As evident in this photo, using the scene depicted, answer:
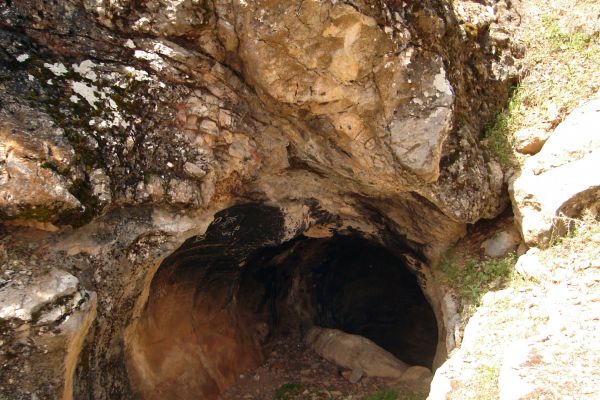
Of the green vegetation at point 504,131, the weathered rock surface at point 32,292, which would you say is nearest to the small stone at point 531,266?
the green vegetation at point 504,131

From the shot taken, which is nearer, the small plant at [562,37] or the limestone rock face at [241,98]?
the limestone rock face at [241,98]

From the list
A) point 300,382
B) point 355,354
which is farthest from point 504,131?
point 300,382

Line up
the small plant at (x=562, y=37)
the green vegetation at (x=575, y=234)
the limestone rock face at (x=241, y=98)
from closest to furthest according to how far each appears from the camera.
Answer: the limestone rock face at (x=241, y=98) < the green vegetation at (x=575, y=234) < the small plant at (x=562, y=37)

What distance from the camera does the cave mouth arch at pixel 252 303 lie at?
5.36 metres

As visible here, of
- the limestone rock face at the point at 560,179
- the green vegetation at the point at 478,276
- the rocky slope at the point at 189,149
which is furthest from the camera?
the green vegetation at the point at 478,276

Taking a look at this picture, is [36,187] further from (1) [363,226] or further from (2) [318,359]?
(2) [318,359]

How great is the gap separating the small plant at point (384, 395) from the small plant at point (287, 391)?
83 centimetres

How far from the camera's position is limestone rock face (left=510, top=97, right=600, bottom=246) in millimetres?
4316

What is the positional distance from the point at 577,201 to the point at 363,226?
8.05 ft

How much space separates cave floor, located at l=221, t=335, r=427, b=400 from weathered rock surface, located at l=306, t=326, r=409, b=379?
0.10 metres

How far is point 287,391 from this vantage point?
20.5ft

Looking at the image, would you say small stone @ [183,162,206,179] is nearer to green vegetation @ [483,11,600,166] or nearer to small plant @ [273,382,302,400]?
green vegetation @ [483,11,600,166]

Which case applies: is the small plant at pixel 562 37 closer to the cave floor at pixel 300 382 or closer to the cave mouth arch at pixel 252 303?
the cave mouth arch at pixel 252 303

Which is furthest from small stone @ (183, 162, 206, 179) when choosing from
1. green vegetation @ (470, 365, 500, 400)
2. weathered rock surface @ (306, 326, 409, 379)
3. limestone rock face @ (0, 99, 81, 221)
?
weathered rock surface @ (306, 326, 409, 379)
